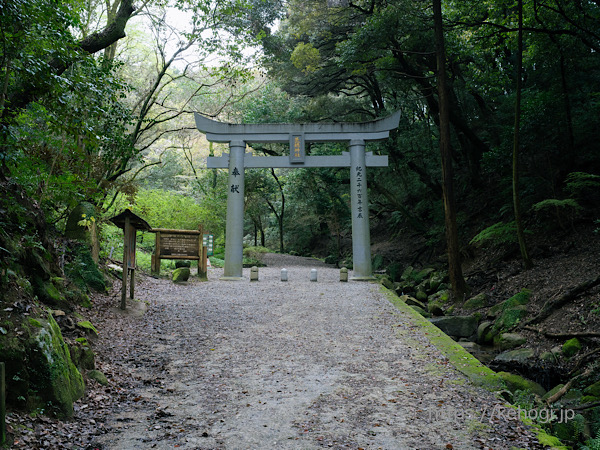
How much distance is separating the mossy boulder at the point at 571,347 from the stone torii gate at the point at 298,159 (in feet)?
25.5

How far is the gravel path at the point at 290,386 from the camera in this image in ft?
11.0

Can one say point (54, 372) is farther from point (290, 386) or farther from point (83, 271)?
point (83, 271)

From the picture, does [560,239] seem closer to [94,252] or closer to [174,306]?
[174,306]

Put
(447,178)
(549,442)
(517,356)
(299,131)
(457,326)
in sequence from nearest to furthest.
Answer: (549,442), (517,356), (457,326), (447,178), (299,131)

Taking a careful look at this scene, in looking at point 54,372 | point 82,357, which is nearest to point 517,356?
point 82,357

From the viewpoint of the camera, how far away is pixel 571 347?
248 inches

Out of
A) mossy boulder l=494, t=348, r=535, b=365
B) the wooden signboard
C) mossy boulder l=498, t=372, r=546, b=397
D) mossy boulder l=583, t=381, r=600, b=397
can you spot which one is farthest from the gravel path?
the wooden signboard

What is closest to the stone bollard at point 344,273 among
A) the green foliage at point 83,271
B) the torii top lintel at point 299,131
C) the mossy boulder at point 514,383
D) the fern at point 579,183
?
the torii top lintel at point 299,131

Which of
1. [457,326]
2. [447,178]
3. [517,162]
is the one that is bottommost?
[457,326]

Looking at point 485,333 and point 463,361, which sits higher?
point 463,361

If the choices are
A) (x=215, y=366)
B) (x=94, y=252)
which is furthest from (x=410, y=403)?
(x=94, y=252)

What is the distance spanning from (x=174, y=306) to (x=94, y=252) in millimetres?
2410

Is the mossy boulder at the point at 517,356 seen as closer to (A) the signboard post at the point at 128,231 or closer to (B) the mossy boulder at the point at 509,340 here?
(B) the mossy boulder at the point at 509,340

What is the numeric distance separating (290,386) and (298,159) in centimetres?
1065
